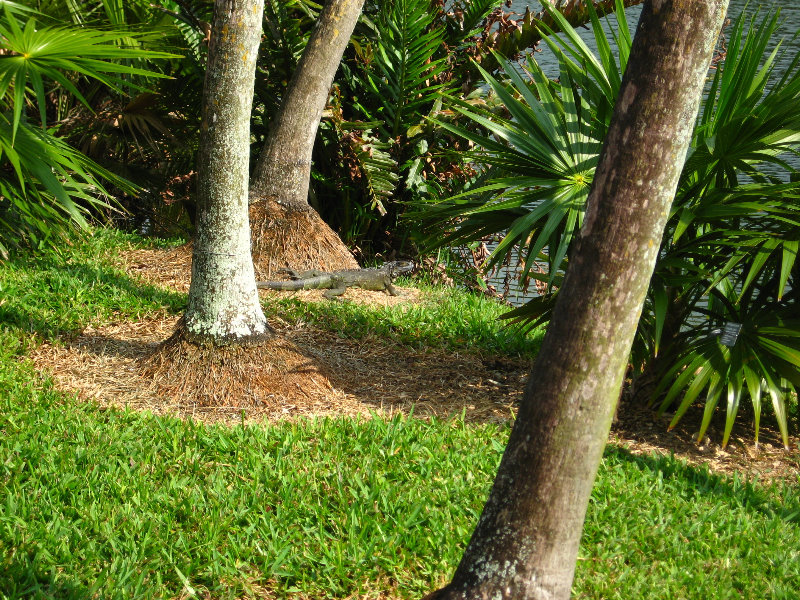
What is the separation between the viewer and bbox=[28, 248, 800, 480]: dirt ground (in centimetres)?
425

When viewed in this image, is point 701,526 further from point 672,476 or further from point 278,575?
point 278,575

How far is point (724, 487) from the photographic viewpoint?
3.72 metres

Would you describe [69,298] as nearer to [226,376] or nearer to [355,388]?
[226,376]

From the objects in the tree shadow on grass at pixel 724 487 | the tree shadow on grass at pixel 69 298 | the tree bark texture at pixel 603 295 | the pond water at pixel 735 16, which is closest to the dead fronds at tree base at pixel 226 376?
Result: the tree shadow on grass at pixel 69 298

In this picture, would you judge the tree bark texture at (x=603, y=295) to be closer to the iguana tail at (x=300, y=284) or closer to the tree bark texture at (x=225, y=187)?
the tree bark texture at (x=225, y=187)

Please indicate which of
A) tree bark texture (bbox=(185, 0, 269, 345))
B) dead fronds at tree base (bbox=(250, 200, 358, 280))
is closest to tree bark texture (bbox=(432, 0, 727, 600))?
tree bark texture (bbox=(185, 0, 269, 345))

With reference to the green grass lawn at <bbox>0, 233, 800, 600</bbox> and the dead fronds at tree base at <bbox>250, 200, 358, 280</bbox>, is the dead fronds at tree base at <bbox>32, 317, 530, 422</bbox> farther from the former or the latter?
the dead fronds at tree base at <bbox>250, 200, 358, 280</bbox>

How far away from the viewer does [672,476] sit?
3.83m

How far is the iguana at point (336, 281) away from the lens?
6453 millimetres

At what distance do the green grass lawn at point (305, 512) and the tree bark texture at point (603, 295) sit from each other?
0.75 meters

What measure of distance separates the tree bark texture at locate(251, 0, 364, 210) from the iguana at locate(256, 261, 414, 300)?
0.80 meters

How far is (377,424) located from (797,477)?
205 centimetres

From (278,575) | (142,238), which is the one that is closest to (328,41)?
(142,238)

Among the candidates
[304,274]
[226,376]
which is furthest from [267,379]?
[304,274]
